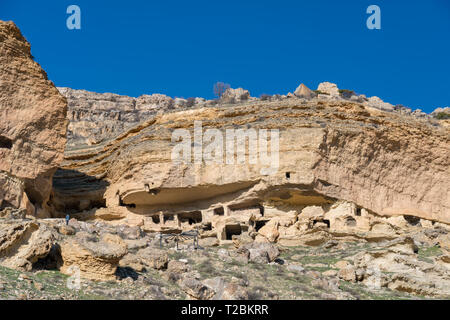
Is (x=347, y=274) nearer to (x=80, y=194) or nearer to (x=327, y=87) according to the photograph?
(x=80, y=194)

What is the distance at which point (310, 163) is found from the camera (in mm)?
28594

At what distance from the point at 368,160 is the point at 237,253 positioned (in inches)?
Answer: 477

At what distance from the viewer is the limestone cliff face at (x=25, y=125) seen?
26422mm

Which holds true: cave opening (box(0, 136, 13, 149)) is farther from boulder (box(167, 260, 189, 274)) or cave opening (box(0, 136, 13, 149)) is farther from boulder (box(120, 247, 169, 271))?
boulder (box(167, 260, 189, 274))

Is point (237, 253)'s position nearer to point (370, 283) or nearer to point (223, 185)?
point (370, 283)

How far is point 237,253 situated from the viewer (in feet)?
70.1

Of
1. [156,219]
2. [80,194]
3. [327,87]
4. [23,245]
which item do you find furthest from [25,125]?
[327,87]

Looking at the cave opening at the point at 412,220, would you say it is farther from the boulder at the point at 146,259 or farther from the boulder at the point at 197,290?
the boulder at the point at 197,290
